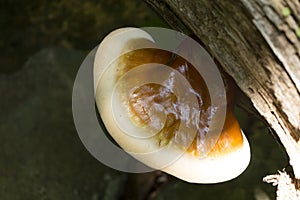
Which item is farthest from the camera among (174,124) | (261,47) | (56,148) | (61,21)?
(61,21)

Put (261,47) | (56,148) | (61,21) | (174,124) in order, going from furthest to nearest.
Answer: (61,21) < (56,148) < (174,124) < (261,47)

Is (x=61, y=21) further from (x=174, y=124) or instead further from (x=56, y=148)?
(x=174, y=124)

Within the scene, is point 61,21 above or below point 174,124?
below

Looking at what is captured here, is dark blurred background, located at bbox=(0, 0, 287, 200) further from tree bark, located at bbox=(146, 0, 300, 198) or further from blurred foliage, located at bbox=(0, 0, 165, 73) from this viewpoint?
tree bark, located at bbox=(146, 0, 300, 198)

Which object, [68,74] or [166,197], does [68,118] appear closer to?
[68,74]

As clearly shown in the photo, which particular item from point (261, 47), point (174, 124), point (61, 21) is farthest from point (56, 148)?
point (261, 47)

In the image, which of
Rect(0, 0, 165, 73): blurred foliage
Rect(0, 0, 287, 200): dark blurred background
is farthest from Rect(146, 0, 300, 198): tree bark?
Rect(0, 0, 165, 73): blurred foliage

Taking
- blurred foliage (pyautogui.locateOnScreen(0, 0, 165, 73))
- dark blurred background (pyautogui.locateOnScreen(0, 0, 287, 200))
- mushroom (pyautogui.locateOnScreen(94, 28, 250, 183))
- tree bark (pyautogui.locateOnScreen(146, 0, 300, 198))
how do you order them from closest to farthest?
tree bark (pyautogui.locateOnScreen(146, 0, 300, 198)) → mushroom (pyautogui.locateOnScreen(94, 28, 250, 183)) → dark blurred background (pyautogui.locateOnScreen(0, 0, 287, 200)) → blurred foliage (pyautogui.locateOnScreen(0, 0, 165, 73))

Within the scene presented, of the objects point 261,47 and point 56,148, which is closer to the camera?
point 261,47
